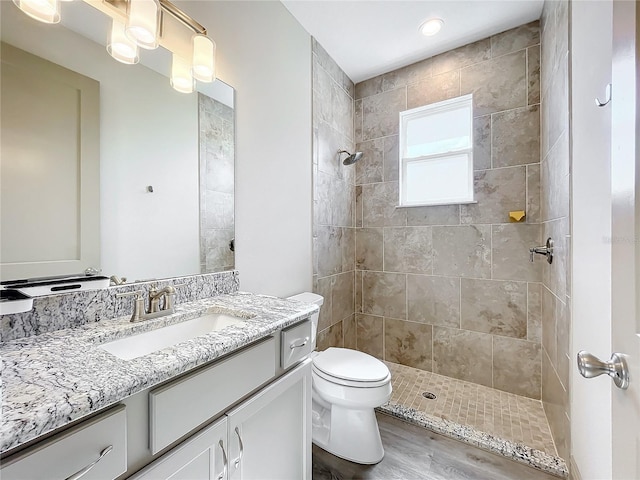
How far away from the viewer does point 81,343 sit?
757mm

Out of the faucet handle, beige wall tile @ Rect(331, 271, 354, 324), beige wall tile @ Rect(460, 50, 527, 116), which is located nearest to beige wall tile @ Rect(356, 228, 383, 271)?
Result: beige wall tile @ Rect(331, 271, 354, 324)

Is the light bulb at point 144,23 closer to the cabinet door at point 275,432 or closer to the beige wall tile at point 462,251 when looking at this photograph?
the cabinet door at point 275,432

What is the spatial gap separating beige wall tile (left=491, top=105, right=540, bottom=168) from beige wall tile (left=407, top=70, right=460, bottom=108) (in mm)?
405

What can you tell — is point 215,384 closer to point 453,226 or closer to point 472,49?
point 453,226

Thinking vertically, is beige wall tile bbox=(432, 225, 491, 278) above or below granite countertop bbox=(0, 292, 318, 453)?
above

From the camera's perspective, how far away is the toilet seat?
1405 millimetres

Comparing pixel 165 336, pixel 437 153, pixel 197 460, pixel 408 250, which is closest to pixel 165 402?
pixel 197 460

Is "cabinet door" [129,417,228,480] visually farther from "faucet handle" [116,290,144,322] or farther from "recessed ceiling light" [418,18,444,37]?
"recessed ceiling light" [418,18,444,37]

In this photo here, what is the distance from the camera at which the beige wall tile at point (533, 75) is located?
6.18 ft

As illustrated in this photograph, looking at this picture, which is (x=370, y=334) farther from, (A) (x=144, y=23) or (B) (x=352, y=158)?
(A) (x=144, y=23)

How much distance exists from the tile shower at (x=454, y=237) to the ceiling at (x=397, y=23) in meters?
0.10

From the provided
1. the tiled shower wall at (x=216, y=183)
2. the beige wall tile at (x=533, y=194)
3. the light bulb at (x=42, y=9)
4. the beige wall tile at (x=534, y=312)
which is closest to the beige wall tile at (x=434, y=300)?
the beige wall tile at (x=534, y=312)

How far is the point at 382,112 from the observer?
98.0 inches

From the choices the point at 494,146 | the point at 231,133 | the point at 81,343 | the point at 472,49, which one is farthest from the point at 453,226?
the point at 81,343
